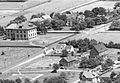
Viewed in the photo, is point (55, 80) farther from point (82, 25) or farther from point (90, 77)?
point (82, 25)

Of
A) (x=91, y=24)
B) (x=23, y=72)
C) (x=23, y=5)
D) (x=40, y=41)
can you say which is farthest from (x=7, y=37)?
(x=23, y=5)

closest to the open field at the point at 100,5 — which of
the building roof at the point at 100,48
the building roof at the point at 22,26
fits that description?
the building roof at the point at 22,26

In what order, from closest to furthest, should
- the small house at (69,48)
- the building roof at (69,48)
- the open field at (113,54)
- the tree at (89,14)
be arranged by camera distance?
1. the open field at (113,54)
2. the small house at (69,48)
3. the building roof at (69,48)
4. the tree at (89,14)

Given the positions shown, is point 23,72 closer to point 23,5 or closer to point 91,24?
point 91,24

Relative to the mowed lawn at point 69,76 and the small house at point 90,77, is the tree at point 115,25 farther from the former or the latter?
the small house at point 90,77

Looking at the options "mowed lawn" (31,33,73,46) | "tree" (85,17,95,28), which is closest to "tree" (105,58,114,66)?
"mowed lawn" (31,33,73,46)

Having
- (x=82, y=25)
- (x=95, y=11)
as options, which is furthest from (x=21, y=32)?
(x=95, y=11)

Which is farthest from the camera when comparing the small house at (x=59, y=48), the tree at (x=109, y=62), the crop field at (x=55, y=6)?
the crop field at (x=55, y=6)
